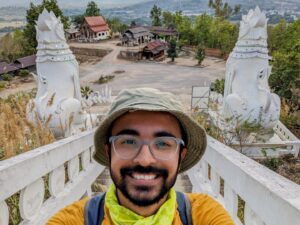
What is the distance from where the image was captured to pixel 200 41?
28562mm

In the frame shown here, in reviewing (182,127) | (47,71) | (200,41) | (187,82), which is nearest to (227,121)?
(47,71)

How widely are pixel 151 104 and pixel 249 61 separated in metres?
5.61

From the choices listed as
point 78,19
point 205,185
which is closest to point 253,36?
point 205,185

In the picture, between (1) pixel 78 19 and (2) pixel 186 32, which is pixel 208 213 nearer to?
(2) pixel 186 32

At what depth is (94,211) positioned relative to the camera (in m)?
1.29

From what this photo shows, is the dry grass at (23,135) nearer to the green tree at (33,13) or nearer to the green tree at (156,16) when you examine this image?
the green tree at (33,13)

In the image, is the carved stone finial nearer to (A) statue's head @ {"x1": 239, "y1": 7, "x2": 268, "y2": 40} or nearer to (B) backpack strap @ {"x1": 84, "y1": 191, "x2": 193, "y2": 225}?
(A) statue's head @ {"x1": 239, "y1": 7, "x2": 268, "y2": 40}

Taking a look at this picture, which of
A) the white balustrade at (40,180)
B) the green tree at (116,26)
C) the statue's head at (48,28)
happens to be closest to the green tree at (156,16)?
the green tree at (116,26)

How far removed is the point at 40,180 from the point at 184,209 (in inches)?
40.9

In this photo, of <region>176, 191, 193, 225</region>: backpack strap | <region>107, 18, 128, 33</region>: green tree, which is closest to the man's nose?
<region>176, 191, 193, 225</region>: backpack strap

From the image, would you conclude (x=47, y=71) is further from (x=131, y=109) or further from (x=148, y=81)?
(x=148, y=81)

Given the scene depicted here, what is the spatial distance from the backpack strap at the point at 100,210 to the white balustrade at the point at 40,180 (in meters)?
0.60

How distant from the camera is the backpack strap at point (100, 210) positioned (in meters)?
1.27

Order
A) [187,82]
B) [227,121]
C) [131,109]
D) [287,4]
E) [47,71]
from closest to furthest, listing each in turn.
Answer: [131,109] < [227,121] < [47,71] < [187,82] < [287,4]
